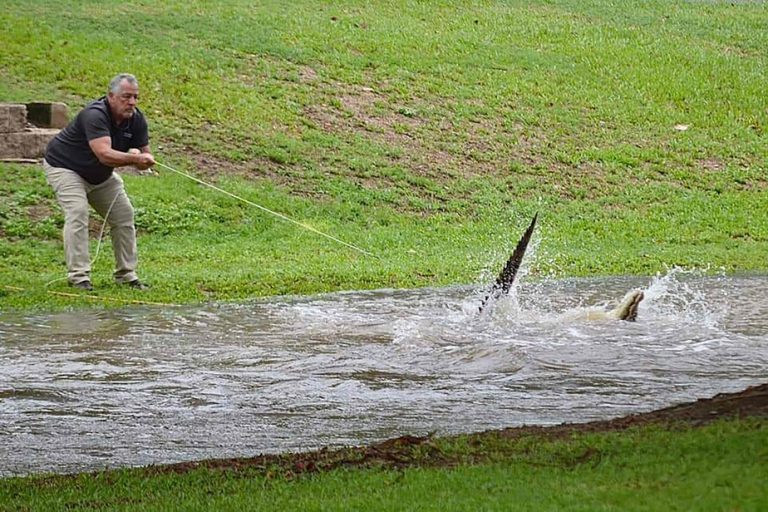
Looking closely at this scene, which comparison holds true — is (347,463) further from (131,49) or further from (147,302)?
(131,49)

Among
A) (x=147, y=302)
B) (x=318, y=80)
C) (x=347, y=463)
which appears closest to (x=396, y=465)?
(x=347, y=463)

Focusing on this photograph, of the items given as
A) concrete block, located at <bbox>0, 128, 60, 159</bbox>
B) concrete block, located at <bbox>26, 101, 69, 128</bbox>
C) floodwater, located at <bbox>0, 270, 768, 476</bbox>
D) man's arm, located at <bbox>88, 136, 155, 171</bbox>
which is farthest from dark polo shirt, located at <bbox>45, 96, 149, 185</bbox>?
concrete block, located at <bbox>26, 101, 69, 128</bbox>

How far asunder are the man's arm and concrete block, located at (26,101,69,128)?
18.8 ft

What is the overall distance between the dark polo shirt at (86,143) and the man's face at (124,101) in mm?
74

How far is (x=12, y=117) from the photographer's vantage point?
52.4 ft

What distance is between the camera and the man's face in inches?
450

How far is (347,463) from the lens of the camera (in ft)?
18.3

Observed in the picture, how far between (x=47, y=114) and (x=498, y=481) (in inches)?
523

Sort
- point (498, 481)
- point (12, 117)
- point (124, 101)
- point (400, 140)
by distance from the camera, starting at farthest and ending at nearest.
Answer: point (400, 140), point (12, 117), point (124, 101), point (498, 481)

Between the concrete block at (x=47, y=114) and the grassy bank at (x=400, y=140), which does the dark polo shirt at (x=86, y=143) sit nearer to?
the grassy bank at (x=400, y=140)

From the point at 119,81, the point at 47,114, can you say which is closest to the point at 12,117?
the point at 47,114

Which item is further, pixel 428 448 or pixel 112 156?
pixel 112 156

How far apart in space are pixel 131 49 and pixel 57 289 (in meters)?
10.2

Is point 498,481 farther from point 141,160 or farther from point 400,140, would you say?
point 400,140
